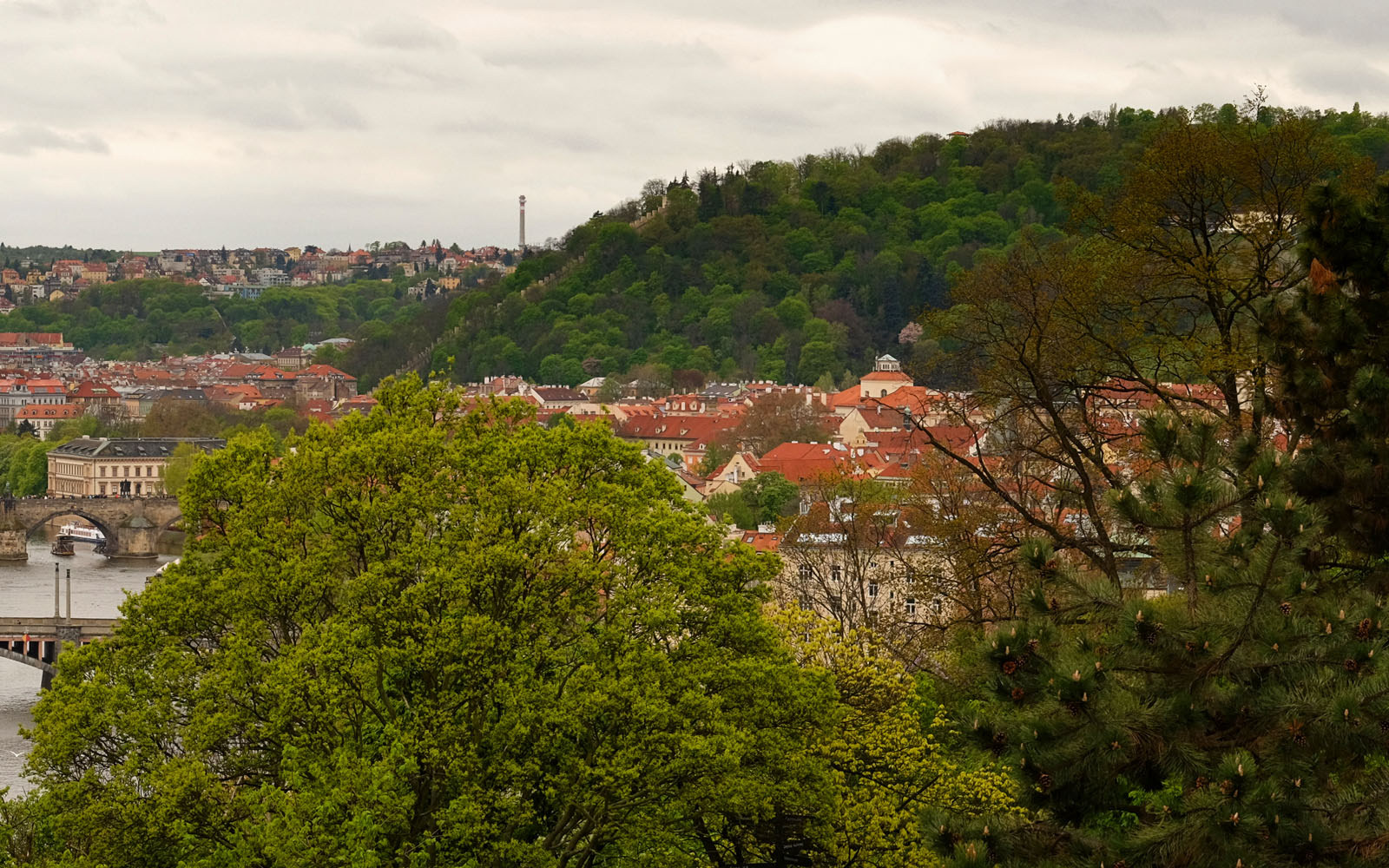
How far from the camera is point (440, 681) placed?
11.9 metres

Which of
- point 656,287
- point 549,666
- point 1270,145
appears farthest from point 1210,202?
point 656,287

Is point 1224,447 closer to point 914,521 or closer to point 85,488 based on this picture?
point 914,521

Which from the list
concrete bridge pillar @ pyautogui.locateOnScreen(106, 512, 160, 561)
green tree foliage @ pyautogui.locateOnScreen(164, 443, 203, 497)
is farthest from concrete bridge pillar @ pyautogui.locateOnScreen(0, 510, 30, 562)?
green tree foliage @ pyautogui.locateOnScreen(164, 443, 203, 497)

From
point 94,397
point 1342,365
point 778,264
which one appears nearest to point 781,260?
point 778,264

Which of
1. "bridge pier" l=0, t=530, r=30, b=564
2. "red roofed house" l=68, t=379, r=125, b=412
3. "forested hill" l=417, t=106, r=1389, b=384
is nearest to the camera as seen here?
"bridge pier" l=0, t=530, r=30, b=564

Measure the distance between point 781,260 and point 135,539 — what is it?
54523 mm

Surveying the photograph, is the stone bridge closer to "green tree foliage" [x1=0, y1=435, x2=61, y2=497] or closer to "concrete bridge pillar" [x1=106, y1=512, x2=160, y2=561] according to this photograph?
"concrete bridge pillar" [x1=106, y1=512, x2=160, y2=561]

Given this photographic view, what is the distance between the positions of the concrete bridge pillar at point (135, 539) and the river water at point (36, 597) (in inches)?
25.8

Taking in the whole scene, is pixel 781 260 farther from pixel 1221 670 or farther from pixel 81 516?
pixel 1221 670

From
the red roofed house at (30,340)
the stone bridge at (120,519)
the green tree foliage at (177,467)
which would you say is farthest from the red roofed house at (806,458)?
the red roofed house at (30,340)

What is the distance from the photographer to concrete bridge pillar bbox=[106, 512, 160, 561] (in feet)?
210

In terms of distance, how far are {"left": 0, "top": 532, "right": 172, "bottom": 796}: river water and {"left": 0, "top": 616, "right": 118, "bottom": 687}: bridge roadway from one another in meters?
0.72

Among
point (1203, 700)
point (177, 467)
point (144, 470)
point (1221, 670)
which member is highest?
point (1221, 670)

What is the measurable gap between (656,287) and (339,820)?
101 m
